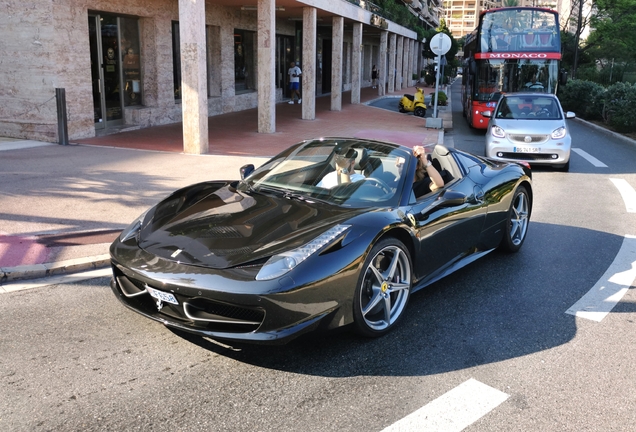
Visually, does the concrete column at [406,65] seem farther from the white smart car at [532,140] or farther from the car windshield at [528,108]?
the white smart car at [532,140]

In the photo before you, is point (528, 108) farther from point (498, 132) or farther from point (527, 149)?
point (527, 149)

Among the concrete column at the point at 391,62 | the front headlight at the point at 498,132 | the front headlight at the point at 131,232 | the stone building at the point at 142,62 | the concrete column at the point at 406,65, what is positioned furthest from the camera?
the concrete column at the point at 406,65

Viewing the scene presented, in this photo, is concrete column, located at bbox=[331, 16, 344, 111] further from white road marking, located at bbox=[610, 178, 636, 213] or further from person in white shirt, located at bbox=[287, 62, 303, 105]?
white road marking, located at bbox=[610, 178, 636, 213]

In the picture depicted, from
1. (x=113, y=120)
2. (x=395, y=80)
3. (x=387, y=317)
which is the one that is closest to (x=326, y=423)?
(x=387, y=317)

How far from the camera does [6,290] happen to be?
5223 millimetres

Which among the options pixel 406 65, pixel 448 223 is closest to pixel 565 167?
pixel 448 223

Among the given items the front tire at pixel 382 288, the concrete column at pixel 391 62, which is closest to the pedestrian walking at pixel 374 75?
the concrete column at pixel 391 62

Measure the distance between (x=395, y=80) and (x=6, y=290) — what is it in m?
41.2

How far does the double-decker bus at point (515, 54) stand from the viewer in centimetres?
1909

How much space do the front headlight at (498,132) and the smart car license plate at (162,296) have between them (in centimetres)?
1042

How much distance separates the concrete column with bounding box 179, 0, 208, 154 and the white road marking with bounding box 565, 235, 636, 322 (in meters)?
8.97

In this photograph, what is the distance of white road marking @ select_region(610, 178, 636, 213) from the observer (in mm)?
9320

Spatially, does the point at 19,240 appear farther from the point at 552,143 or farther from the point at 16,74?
the point at 552,143

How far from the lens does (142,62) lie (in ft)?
57.2
